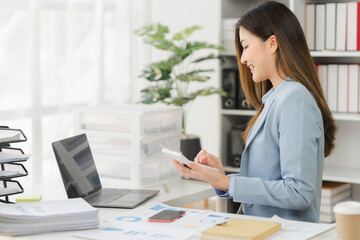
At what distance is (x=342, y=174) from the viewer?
3.44 meters

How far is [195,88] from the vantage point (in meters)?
4.18

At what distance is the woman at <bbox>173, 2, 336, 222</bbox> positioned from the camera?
186 centimetres

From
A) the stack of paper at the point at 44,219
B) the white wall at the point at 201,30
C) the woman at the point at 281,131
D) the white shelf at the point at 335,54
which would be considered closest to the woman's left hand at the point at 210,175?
the woman at the point at 281,131

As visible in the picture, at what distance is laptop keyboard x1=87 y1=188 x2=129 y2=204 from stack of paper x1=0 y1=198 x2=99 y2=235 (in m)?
0.33

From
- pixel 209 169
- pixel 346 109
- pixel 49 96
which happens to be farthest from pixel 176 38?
pixel 209 169

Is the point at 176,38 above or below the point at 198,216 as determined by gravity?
above

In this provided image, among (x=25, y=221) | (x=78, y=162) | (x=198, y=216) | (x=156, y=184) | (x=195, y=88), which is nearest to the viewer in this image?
(x=25, y=221)

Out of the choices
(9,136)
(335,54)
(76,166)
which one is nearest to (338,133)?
(335,54)

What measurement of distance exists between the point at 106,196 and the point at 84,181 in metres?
0.10

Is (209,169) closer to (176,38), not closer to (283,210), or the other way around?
(283,210)

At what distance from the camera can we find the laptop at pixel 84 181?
7.05ft

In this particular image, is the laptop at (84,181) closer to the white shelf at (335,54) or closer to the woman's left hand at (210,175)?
the woman's left hand at (210,175)

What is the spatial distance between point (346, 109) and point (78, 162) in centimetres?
175

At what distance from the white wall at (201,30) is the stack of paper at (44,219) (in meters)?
2.31
